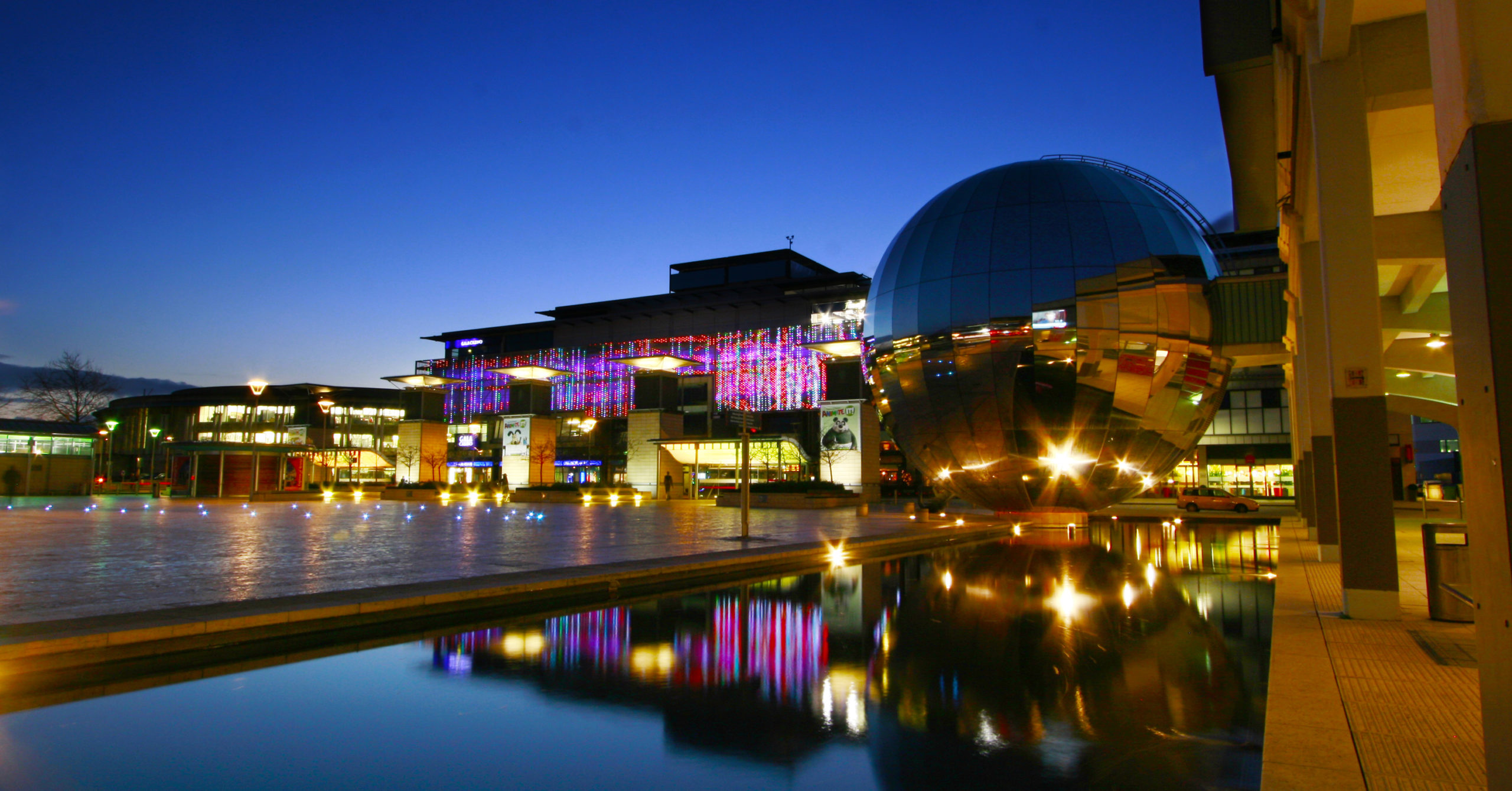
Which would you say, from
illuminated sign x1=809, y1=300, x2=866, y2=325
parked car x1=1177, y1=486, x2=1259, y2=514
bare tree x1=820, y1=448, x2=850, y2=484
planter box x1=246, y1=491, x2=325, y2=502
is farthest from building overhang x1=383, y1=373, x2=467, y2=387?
parked car x1=1177, y1=486, x2=1259, y2=514

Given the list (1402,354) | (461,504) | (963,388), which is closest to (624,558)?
(963,388)

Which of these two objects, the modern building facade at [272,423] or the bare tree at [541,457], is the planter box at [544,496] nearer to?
the bare tree at [541,457]

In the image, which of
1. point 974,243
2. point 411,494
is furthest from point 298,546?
point 411,494

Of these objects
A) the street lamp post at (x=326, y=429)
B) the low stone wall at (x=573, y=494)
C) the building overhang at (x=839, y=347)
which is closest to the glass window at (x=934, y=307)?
the building overhang at (x=839, y=347)

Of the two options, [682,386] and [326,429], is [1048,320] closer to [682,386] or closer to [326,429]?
[682,386]

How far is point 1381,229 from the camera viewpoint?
10.9 meters

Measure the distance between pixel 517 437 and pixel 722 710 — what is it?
62.8m

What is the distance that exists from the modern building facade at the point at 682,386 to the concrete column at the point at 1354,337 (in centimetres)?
3989

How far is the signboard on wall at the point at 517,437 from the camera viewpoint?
66.7 m

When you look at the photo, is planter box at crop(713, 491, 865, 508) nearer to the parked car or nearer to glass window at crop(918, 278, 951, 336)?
the parked car

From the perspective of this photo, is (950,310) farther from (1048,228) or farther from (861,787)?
(861,787)

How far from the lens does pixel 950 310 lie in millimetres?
18422

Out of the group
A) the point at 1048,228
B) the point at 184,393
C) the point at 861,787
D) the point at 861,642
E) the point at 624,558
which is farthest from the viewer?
the point at 184,393

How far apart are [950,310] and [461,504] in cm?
3909
